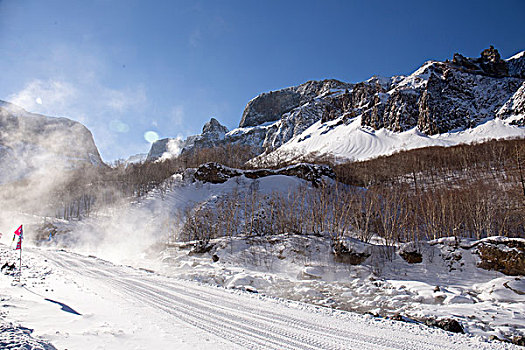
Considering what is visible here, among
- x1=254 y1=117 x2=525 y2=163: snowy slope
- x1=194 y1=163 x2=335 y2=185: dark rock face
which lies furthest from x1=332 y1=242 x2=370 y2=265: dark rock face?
x1=254 y1=117 x2=525 y2=163: snowy slope

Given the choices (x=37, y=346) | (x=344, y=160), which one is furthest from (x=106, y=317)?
(x=344, y=160)

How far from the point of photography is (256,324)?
7.46m

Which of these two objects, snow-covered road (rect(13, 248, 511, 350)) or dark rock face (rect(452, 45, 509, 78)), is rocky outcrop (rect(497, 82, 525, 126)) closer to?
dark rock face (rect(452, 45, 509, 78))

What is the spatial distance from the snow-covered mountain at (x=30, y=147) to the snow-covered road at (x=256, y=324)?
158515 mm

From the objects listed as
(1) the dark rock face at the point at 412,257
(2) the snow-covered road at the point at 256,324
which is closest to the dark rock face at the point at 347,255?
(1) the dark rock face at the point at 412,257

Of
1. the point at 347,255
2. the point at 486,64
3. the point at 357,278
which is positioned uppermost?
the point at 486,64

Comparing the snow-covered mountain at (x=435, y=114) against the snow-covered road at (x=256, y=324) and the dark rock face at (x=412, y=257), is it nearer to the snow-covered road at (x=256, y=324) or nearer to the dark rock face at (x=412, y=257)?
the dark rock face at (x=412, y=257)

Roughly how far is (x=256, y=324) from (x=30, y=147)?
7787 inches

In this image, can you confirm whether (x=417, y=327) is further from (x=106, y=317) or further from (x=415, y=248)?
(x=415, y=248)

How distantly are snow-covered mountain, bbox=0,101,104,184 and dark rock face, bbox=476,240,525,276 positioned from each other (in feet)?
547

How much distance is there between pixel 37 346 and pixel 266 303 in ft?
A: 22.0

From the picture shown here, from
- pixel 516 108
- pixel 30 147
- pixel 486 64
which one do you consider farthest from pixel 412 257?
pixel 30 147

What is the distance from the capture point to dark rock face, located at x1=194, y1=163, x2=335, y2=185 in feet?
179

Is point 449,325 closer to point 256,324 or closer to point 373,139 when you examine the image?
point 256,324
